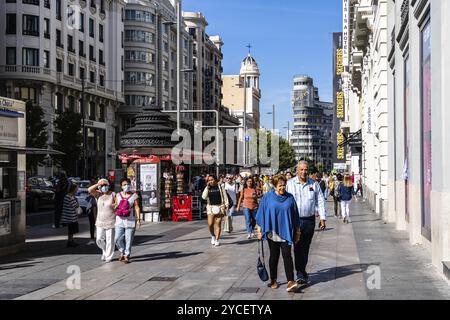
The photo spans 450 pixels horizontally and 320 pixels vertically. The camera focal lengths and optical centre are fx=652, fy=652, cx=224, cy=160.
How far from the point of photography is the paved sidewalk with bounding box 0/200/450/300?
29.8 ft

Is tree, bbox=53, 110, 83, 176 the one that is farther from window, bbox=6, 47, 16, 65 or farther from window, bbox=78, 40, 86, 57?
window, bbox=78, 40, 86, 57

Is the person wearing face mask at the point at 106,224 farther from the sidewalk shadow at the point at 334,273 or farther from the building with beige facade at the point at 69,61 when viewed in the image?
the building with beige facade at the point at 69,61

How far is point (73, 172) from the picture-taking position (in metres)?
54.8

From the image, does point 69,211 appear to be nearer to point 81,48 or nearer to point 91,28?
point 81,48

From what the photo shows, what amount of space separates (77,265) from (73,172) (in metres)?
43.8

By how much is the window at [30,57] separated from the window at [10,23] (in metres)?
1.73

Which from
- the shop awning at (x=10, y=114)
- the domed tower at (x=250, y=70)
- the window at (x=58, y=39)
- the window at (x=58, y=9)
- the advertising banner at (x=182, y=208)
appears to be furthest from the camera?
the domed tower at (x=250, y=70)

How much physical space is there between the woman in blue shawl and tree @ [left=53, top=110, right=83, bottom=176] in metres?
39.7

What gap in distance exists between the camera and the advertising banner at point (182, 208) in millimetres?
23812

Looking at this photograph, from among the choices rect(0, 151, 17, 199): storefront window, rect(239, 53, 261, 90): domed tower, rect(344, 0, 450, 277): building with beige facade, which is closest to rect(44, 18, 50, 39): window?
rect(344, 0, 450, 277): building with beige facade

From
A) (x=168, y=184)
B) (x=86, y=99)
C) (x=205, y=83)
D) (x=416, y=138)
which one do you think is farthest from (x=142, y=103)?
(x=416, y=138)

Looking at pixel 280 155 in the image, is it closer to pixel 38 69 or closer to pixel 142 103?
pixel 142 103

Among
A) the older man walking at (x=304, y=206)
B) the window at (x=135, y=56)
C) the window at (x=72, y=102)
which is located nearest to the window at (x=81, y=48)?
the window at (x=72, y=102)

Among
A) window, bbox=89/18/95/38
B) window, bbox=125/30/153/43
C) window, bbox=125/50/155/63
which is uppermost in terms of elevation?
window, bbox=125/30/153/43
